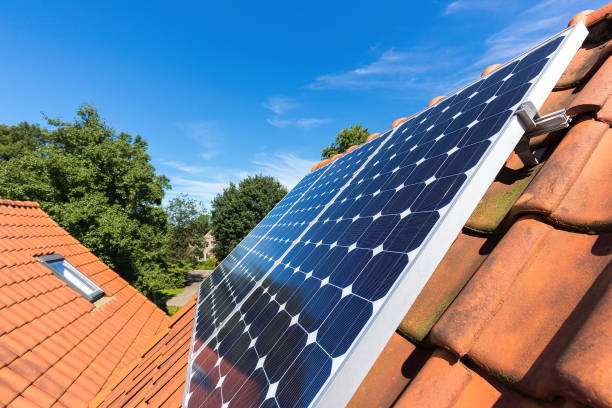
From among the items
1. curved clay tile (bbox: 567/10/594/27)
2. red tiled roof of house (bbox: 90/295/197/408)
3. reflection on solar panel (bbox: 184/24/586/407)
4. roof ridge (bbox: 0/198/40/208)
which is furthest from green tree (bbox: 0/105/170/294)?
curved clay tile (bbox: 567/10/594/27)

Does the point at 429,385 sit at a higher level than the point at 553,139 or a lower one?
lower

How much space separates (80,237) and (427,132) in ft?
70.1

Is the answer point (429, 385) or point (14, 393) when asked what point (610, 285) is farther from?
point (14, 393)

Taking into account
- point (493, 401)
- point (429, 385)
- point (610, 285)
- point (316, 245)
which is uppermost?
point (316, 245)

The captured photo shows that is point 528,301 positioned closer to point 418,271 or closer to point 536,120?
point 418,271

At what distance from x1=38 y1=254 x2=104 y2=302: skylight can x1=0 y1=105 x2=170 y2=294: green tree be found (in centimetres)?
1024

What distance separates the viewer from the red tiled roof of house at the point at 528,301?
109cm

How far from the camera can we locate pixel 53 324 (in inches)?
224

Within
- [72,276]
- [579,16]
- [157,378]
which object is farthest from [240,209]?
[579,16]

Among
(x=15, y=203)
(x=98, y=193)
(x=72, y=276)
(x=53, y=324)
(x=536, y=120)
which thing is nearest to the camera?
(x=536, y=120)

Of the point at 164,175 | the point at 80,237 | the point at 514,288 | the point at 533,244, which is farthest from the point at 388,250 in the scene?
the point at 164,175

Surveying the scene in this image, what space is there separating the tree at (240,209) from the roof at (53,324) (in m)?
25.0

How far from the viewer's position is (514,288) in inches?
59.8

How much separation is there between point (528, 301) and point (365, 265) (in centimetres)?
97
